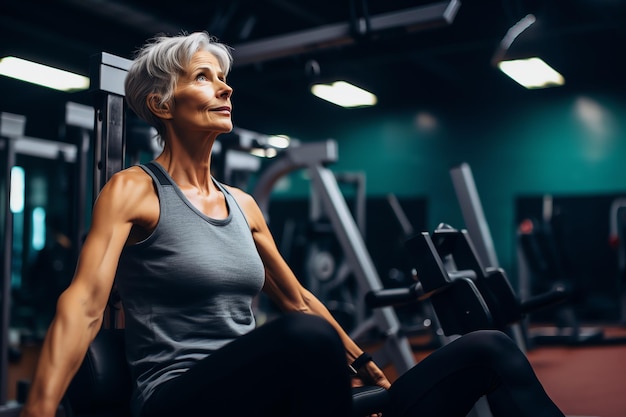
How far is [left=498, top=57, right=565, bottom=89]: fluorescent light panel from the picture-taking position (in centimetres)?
582

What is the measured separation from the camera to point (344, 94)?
747 centimetres

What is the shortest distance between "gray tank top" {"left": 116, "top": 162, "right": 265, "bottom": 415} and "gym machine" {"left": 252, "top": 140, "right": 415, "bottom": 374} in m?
2.22

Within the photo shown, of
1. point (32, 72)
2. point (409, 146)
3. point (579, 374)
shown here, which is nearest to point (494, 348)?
point (579, 374)

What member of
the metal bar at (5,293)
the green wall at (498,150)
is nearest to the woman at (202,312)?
the metal bar at (5,293)

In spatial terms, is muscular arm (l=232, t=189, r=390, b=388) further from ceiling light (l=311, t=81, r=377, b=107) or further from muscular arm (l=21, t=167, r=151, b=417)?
ceiling light (l=311, t=81, r=377, b=107)

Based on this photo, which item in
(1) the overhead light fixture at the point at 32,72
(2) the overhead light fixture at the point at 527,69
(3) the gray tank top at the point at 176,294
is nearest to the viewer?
(3) the gray tank top at the point at 176,294

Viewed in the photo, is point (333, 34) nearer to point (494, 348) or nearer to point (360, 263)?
point (360, 263)

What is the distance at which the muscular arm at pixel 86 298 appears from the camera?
111cm

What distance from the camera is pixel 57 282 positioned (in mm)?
6316

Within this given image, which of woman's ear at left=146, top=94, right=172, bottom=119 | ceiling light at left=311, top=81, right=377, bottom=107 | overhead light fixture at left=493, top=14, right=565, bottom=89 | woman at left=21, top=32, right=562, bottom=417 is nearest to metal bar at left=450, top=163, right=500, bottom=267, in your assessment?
overhead light fixture at left=493, top=14, right=565, bottom=89

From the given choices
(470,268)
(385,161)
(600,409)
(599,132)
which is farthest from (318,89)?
(470,268)

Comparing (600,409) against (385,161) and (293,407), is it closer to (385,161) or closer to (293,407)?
(293,407)

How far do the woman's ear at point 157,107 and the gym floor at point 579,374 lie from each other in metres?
2.30

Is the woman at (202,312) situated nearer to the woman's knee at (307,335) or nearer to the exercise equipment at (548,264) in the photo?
the woman's knee at (307,335)
